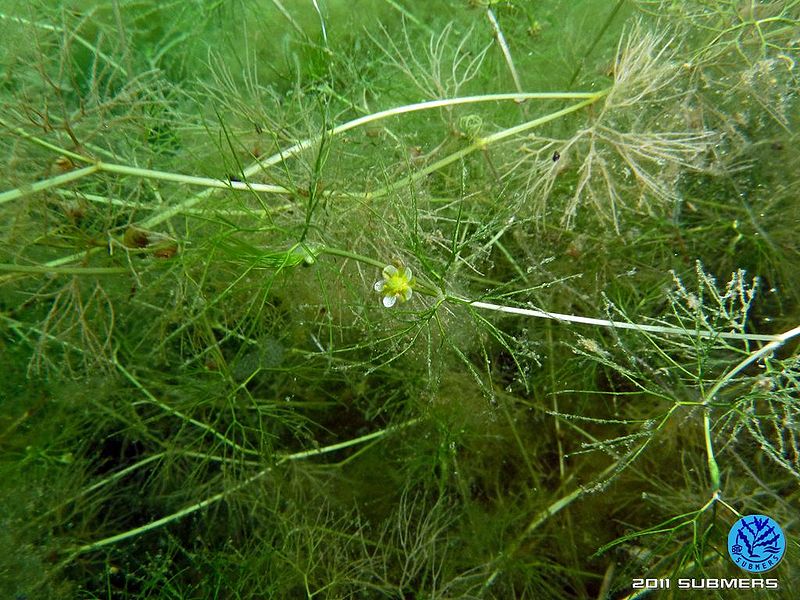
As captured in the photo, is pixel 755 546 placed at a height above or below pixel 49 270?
below

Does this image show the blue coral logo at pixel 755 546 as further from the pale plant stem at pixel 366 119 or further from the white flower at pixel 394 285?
the pale plant stem at pixel 366 119

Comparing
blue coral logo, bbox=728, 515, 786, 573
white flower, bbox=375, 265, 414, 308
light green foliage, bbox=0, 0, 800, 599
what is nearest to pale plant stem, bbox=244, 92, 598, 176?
Result: light green foliage, bbox=0, 0, 800, 599

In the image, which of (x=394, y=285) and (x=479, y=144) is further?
(x=479, y=144)

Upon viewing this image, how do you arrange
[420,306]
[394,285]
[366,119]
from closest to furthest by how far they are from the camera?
1. [394,285]
2. [366,119]
3. [420,306]

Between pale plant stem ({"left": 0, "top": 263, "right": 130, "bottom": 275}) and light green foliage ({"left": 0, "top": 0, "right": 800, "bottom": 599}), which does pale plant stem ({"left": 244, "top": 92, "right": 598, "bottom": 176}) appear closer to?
light green foliage ({"left": 0, "top": 0, "right": 800, "bottom": 599})

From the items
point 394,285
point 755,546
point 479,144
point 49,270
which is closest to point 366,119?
point 479,144

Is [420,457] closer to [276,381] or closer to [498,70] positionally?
[276,381]

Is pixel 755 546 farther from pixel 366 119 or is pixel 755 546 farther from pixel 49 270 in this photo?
pixel 49 270

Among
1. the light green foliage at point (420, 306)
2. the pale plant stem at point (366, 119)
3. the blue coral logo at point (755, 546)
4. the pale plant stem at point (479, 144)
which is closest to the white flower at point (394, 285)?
the light green foliage at point (420, 306)
